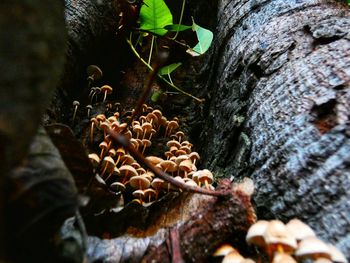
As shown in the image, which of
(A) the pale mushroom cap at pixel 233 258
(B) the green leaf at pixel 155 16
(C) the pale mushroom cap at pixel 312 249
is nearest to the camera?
(C) the pale mushroom cap at pixel 312 249

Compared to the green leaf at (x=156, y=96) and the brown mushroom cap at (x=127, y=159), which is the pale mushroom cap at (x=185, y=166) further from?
the green leaf at (x=156, y=96)

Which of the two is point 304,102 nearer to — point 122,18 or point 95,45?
point 95,45

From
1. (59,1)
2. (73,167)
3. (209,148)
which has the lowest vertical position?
(209,148)

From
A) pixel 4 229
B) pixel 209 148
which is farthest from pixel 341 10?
pixel 4 229

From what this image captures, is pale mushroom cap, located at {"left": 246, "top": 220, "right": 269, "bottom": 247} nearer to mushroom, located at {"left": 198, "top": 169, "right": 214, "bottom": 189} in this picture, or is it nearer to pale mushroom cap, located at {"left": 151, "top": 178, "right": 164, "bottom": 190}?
mushroom, located at {"left": 198, "top": 169, "right": 214, "bottom": 189}

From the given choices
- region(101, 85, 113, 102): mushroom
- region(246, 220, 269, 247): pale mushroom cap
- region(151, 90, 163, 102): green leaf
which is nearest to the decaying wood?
region(246, 220, 269, 247): pale mushroom cap

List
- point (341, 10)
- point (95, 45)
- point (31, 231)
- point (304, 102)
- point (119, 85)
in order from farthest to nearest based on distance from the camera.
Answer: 1. point (119, 85)
2. point (95, 45)
3. point (341, 10)
4. point (304, 102)
5. point (31, 231)

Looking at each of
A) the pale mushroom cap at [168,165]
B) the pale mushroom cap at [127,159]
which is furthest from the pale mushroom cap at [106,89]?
the pale mushroom cap at [168,165]
